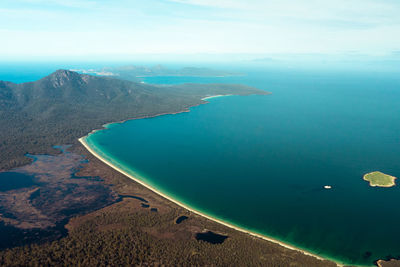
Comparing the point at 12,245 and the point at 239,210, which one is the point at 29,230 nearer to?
the point at 12,245

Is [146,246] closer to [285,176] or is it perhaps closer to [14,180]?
[285,176]

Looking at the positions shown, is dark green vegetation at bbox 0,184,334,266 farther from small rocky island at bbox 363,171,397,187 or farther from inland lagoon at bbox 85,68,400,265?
small rocky island at bbox 363,171,397,187

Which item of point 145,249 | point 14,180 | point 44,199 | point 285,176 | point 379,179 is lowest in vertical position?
point 44,199

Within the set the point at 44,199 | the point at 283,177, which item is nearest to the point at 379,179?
the point at 283,177

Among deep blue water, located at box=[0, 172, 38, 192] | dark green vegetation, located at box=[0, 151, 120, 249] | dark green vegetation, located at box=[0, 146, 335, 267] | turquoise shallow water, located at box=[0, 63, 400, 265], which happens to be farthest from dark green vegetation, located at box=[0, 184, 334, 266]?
deep blue water, located at box=[0, 172, 38, 192]

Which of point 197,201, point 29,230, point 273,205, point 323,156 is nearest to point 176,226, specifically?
point 197,201

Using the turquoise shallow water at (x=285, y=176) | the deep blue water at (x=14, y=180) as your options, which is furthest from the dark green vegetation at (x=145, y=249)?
the deep blue water at (x=14, y=180)

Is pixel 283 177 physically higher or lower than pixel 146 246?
higher

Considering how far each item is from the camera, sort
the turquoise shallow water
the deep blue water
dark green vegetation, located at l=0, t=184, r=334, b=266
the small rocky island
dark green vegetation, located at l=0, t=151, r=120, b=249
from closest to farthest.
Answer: dark green vegetation, located at l=0, t=184, r=334, b=266
dark green vegetation, located at l=0, t=151, r=120, b=249
the turquoise shallow water
the deep blue water
the small rocky island
